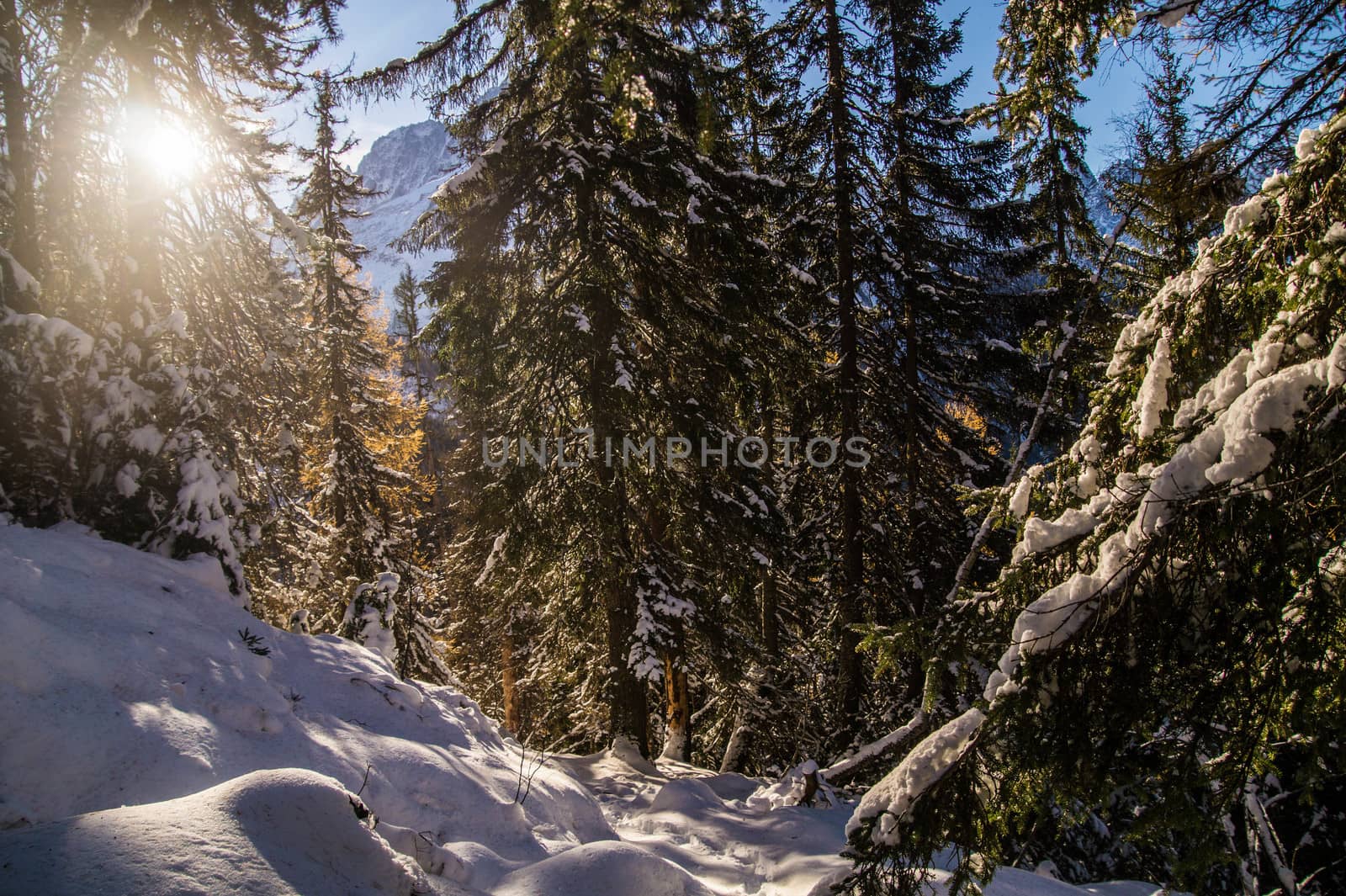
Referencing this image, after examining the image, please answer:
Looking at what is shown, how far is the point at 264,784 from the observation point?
2926mm

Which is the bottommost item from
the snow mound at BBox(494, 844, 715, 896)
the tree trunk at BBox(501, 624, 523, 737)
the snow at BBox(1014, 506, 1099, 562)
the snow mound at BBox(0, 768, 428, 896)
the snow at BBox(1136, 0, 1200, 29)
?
the tree trunk at BBox(501, 624, 523, 737)

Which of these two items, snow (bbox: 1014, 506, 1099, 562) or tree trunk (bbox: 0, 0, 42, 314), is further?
tree trunk (bbox: 0, 0, 42, 314)

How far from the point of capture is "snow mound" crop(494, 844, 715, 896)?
3672 millimetres

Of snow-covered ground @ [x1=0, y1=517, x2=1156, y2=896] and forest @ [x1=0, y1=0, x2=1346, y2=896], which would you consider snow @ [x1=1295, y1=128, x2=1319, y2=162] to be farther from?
snow-covered ground @ [x1=0, y1=517, x2=1156, y2=896]

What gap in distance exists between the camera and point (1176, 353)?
9.81 feet

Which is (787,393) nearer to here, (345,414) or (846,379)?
(846,379)

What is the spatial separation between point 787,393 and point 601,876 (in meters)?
8.36

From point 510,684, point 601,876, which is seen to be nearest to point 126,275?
point 601,876

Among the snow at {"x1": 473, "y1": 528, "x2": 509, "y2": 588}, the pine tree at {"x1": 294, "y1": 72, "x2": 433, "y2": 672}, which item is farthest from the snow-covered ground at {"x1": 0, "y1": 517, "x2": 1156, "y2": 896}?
the pine tree at {"x1": 294, "y1": 72, "x2": 433, "y2": 672}

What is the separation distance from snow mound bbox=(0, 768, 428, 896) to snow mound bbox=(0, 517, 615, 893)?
0.19ft

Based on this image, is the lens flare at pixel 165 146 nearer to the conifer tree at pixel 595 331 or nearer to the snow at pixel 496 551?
the conifer tree at pixel 595 331

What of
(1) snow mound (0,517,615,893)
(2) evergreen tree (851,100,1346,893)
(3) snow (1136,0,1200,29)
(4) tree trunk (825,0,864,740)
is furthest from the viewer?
(4) tree trunk (825,0,864,740)

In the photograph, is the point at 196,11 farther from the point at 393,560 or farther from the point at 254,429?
the point at 393,560

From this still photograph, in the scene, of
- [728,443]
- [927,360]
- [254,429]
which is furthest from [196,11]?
[927,360]
